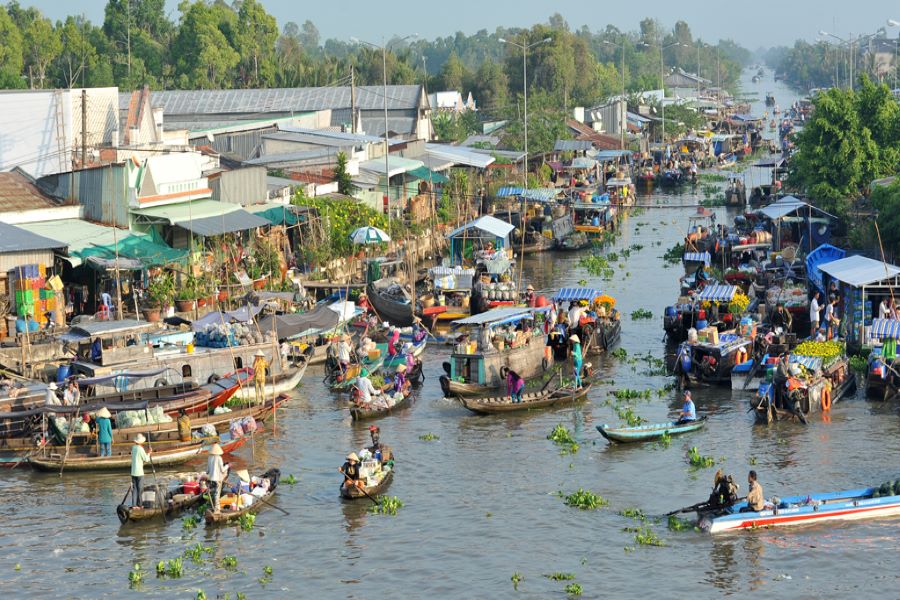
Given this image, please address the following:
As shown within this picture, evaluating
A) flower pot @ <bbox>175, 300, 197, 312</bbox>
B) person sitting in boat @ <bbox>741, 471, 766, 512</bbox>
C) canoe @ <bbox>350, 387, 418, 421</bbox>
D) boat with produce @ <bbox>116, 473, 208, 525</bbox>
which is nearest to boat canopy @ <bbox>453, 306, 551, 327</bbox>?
canoe @ <bbox>350, 387, 418, 421</bbox>

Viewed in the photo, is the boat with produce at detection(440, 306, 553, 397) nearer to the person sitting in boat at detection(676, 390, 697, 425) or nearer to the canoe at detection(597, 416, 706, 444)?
the canoe at detection(597, 416, 706, 444)

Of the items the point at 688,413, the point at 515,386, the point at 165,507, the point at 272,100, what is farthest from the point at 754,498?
the point at 272,100

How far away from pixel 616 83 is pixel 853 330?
113 meters

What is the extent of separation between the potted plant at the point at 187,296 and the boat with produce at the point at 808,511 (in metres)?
18.7

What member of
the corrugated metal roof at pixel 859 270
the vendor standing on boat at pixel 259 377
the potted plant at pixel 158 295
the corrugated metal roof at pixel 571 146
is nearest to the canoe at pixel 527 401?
the vendor standing on boat at pixel 259 377

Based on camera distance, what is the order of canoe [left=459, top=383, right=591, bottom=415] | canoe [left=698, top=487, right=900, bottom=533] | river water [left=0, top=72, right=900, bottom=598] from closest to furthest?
river water [left=0, top=72, right=900, bottom=598]
canoe [left=698, top=487, right=900, bottom=533]
canoe [left=459, top=383, right=591, bottom=415]

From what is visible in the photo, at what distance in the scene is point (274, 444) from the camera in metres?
28.8

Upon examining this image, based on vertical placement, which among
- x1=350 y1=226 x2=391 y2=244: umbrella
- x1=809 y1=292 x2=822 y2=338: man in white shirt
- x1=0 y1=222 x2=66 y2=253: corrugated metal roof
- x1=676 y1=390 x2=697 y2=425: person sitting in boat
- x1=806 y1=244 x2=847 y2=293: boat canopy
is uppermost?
x1=0 y1=222 x2=66 y2=253: corrugated metal roof

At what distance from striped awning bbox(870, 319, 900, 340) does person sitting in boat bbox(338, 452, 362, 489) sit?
563 inches

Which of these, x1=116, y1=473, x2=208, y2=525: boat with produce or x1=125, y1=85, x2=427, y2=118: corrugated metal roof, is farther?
x1=125, y1=85, x2=427, y2=118: corrugated metal roof

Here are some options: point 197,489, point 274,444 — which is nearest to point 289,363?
point 274,444

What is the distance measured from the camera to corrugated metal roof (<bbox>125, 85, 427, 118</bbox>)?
78438 mm

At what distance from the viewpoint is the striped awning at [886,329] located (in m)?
32.4

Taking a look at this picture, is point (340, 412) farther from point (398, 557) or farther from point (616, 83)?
point (616, 83)
